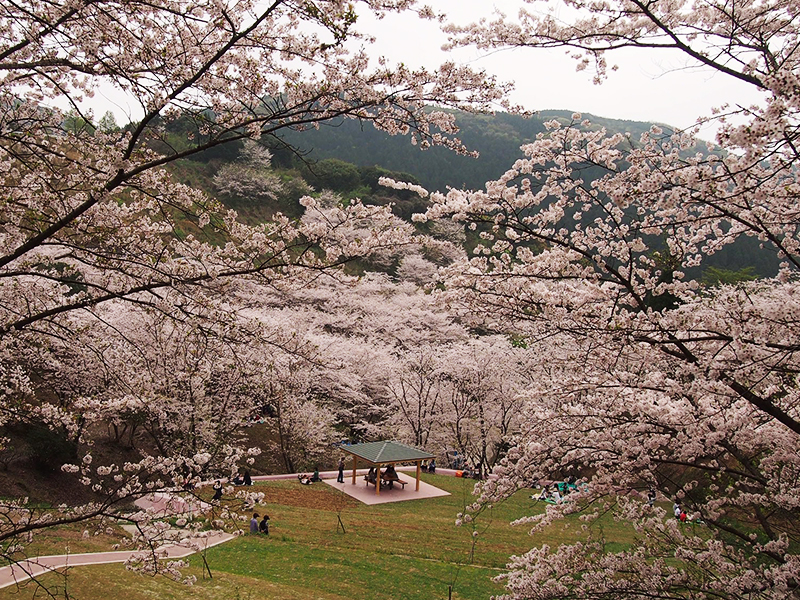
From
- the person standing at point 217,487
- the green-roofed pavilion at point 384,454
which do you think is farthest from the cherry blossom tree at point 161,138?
the green-roofed pavilion at point 384,454

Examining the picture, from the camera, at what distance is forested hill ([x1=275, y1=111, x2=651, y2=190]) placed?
253 feet

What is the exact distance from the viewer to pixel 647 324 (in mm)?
4113

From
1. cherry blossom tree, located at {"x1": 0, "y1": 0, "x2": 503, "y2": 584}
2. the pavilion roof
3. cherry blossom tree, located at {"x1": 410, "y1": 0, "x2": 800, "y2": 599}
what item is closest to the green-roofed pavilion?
the pavilion roof

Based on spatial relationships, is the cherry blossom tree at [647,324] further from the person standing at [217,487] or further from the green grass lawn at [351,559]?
the person standing at [217,487]

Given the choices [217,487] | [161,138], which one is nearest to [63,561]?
[217,487]

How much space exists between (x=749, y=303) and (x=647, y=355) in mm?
1038

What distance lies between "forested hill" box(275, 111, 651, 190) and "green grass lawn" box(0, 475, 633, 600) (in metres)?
61.9

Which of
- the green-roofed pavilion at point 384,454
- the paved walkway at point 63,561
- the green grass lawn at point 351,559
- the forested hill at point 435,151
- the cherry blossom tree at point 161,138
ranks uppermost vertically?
the forested hill at point 435,151

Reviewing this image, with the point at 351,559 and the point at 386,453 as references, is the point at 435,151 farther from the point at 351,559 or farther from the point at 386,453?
the point at 351,559

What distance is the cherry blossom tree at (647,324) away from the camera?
3.49 m

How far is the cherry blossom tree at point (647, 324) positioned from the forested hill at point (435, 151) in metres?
68.9

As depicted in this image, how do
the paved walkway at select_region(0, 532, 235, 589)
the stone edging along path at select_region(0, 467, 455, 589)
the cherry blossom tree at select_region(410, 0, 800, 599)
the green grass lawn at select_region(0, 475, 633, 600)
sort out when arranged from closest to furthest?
the cherry blossom tree at select_region(410, 0, 800, 599) < the stone edging along path at select_region(0, 467, 455, 589) < the paved walkway at select_region(0, 532, 235, 589) < the green grass lawn at select_region(0, 475, 633, 600)

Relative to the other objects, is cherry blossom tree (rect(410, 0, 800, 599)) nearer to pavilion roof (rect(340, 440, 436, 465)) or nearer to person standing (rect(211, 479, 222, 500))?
person standing (rect(211, 479, 222, 500))

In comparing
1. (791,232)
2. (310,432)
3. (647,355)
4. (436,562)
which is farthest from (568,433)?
(310,432)
